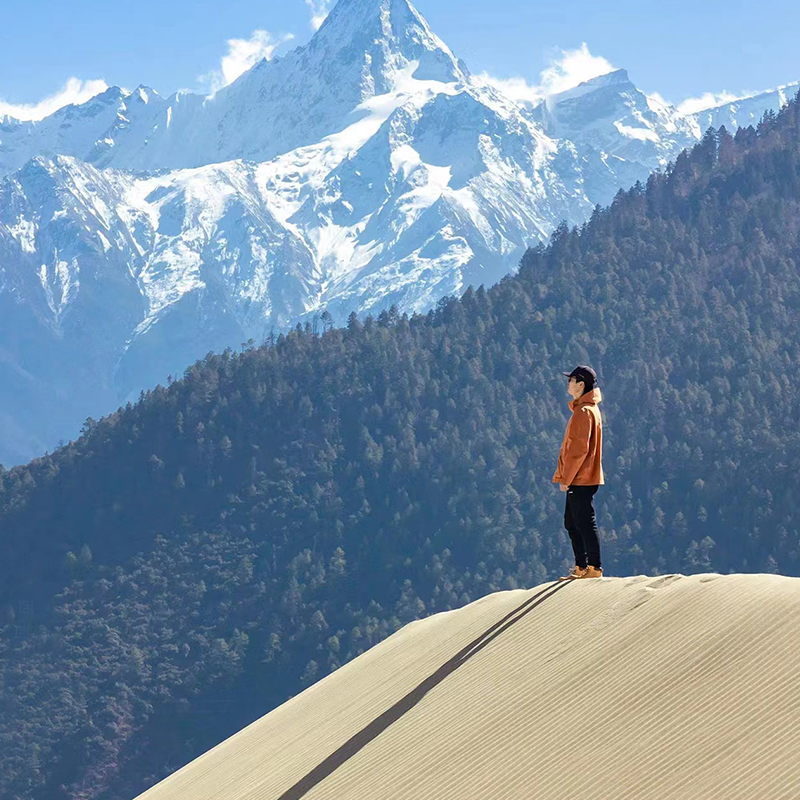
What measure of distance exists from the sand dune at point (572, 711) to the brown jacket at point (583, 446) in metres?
1.39

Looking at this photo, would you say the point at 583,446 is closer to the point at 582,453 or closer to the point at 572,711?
the point at 582,453

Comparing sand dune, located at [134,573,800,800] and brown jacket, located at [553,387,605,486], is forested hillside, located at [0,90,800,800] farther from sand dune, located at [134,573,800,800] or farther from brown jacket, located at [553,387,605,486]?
brown jacket, located at [553,387,605,486]

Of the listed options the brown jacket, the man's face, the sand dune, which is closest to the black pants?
the brown jacket

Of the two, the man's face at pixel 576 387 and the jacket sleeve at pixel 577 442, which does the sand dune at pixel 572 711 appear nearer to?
the jacket sleeve at pixel 577 442

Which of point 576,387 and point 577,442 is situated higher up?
point 576,387

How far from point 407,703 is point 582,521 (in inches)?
125

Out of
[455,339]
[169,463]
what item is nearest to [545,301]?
[455,339]

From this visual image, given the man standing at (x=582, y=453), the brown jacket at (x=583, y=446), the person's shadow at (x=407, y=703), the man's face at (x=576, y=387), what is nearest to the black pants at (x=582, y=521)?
the man standing at (x=582, y=453)

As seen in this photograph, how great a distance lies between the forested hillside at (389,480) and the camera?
142 meters

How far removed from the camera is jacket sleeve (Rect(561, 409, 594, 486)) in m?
19.4

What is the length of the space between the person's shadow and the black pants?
596 millimetres

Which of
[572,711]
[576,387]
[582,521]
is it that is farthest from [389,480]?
[572,711]

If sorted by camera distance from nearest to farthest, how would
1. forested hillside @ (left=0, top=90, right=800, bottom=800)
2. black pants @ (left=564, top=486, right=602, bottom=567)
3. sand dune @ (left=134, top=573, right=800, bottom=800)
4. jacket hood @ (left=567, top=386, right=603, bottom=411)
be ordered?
sand dune @ (left=134, top=573, right=800, bottom=800)
jacket hood @ (left=567, top=386, right=603, bottom=411)
black pants @ (left=564, top=486, right=602, bottom=567)
forested hillside @ (left=0, top=90, right=800, bottom=800)

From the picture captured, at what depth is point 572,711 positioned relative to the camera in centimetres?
1586
